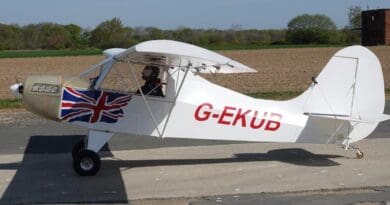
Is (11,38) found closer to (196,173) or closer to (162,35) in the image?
(162,35)

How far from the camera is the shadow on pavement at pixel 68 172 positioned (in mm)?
7113

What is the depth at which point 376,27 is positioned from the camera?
102 metres

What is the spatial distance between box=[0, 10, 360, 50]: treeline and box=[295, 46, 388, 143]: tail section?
228 ft

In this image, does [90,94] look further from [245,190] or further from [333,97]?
[333,97]

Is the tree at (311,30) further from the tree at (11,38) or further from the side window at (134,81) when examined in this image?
the side window at (134,81)

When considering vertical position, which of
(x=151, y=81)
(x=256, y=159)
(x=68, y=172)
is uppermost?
(x=151, y=81)

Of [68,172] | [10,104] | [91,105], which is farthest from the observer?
[10,104]

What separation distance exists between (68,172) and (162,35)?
77.4m

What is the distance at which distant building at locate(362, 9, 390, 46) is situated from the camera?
100 m

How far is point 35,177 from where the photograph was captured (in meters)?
8.23

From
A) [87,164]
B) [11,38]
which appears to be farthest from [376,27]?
[87,164]

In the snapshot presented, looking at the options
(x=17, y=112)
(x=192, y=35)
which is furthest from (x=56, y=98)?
(x=192, y=35)

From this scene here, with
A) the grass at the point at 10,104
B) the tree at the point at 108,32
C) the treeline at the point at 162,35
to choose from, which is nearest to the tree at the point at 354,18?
the treeline at the point at 162,35

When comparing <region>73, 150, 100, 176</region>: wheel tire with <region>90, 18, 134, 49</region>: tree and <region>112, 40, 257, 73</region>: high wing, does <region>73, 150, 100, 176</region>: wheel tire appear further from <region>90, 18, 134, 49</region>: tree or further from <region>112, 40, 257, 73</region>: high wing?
<region>90, 18, 134, 49</region>: tree
